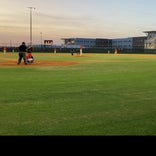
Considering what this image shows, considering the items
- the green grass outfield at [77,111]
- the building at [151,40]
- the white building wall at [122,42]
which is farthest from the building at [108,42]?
the green grass outfield at [77,111]

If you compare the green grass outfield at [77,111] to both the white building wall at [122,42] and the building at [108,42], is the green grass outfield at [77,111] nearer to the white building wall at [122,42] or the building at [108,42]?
the building at [108,42]

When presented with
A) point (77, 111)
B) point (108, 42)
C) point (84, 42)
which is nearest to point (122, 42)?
point (108, 42)

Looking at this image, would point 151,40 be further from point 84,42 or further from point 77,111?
point 77,111

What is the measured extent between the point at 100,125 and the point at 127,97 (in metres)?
4.19

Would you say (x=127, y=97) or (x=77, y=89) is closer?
(x=127, y=97)

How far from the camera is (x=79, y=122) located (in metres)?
8.15

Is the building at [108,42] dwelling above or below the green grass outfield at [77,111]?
above

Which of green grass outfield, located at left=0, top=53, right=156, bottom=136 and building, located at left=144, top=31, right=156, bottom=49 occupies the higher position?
building, located at left=144, top=31, right=156, bottom=49

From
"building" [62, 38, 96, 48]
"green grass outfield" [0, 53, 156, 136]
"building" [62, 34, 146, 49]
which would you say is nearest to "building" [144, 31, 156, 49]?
"building" [62, 34, 146, 49]

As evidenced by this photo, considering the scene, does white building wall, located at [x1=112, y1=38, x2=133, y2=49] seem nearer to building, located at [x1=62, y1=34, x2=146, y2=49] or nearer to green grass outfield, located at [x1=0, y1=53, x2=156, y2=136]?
building, located at [x1=62, y1=34, x2=146, y2=49]
